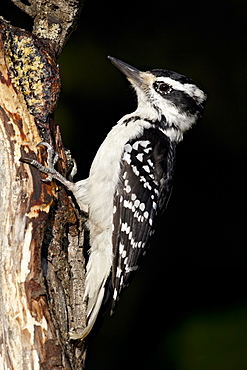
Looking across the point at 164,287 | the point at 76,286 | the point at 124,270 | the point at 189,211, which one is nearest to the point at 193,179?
the point at 189,211

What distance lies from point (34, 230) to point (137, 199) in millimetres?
912

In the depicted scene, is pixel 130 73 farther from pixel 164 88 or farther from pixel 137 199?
pixel 137 199

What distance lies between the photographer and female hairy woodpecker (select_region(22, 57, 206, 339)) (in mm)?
3500

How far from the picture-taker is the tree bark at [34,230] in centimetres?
268

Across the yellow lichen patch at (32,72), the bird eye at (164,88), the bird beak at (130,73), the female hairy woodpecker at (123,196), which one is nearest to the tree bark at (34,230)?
the yellow lichen patch at (32,72)

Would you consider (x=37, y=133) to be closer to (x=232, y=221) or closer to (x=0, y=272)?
(x=0, y=272)

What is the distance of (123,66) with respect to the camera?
4047mm

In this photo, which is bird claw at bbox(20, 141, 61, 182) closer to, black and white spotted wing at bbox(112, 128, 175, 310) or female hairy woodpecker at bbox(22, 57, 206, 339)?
female hairy woodpecker at bbox(22, 57, 206, 339)

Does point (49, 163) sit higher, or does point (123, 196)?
point (49, 163)

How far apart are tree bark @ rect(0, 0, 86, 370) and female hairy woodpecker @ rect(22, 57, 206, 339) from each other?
0.28 meters

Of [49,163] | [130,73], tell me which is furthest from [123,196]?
[130,73]

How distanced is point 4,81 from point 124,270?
1203 millimetres

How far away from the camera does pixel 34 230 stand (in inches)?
112

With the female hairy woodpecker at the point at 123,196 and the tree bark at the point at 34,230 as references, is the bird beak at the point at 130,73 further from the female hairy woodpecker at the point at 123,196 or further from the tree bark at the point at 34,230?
the tree bark at the point at 34,230
